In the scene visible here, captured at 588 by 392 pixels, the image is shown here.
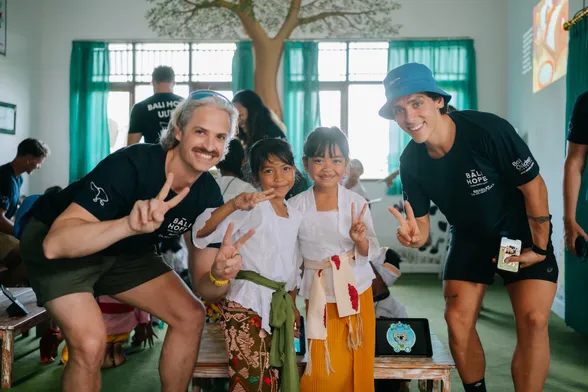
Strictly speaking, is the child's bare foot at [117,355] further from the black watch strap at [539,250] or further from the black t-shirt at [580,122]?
the black t-shirt at [580,122]

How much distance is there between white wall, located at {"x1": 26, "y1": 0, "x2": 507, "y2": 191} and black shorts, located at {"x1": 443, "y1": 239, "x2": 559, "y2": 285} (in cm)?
454

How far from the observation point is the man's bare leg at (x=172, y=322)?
192 cm

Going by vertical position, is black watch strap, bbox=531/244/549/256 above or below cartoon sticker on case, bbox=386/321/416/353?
above

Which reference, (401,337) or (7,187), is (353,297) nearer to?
(401,337)

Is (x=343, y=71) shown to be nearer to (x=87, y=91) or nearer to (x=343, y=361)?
(x=87, y=91)

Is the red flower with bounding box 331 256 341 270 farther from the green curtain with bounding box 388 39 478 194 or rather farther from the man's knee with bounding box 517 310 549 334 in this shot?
the green curtain with bounding box 388 39 478 194

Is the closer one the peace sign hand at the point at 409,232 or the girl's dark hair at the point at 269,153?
the peace sign hand at the point at 409,232

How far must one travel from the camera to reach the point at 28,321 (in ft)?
8.73

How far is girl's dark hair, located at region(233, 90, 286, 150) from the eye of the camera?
9.82 feet

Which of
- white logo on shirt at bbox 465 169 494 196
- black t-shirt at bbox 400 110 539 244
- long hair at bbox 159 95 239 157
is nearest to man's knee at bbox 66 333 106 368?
long hair at bbox 159 95 239 157

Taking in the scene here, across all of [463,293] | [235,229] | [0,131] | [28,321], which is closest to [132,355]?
[28,321]

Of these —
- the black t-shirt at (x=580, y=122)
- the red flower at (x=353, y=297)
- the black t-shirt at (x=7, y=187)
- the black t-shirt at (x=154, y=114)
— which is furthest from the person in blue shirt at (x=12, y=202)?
the black t-shirt at (x=580, y=122)

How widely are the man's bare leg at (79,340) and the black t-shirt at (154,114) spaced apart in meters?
1.78

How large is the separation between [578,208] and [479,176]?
1780mm
